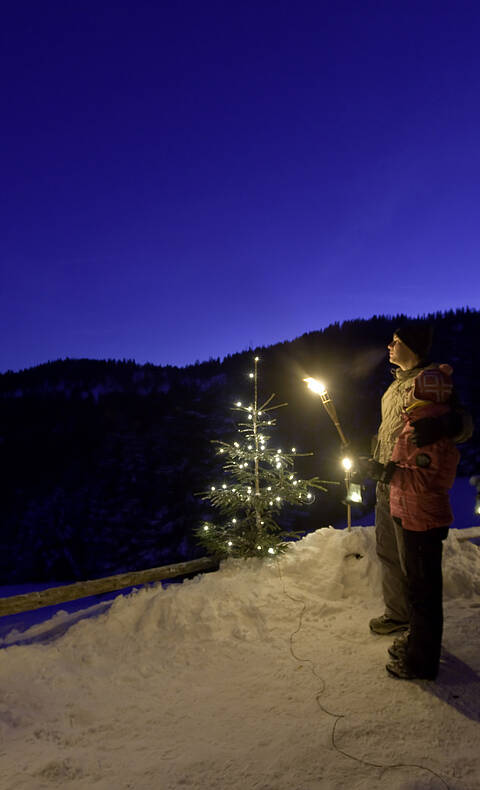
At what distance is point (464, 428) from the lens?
9.45 ft

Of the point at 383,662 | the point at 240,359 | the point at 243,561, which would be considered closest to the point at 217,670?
the point at 383,662

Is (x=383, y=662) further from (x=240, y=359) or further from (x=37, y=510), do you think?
(x=240, y=359)

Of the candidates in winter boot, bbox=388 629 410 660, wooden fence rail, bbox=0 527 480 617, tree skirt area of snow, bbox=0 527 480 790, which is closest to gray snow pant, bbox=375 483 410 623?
tree skirt area of snow, bbox=0 527 480 790

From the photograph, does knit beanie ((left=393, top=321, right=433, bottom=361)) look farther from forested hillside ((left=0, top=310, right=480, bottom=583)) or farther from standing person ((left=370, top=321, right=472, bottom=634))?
forested hillside ((left=0, top=310, right=480, bottom=583))

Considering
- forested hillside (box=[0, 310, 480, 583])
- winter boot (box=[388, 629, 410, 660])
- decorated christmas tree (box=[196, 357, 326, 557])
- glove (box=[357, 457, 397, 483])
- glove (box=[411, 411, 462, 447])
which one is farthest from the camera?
forested hillside (box=[0, 310, 480, 583])

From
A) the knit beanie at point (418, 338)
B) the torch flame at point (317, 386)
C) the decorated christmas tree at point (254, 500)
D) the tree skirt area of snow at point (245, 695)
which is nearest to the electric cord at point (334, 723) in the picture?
the tree skirt area of snow at point (245, 695)

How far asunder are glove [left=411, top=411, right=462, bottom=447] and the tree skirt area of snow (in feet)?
5.68

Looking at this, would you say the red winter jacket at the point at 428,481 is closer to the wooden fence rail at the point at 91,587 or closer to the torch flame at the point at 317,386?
the torch flame at the point at 317,386

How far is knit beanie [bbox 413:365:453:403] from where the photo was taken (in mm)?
2926

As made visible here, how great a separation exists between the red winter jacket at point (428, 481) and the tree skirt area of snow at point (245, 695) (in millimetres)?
1157

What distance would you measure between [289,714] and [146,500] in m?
29.3

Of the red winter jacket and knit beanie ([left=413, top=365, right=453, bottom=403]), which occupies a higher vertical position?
knit beanie ([left=413, top=365, right=453, bottom=403])

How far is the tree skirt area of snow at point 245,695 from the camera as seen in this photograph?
90.4 inches

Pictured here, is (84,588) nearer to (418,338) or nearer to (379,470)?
(379,470)
